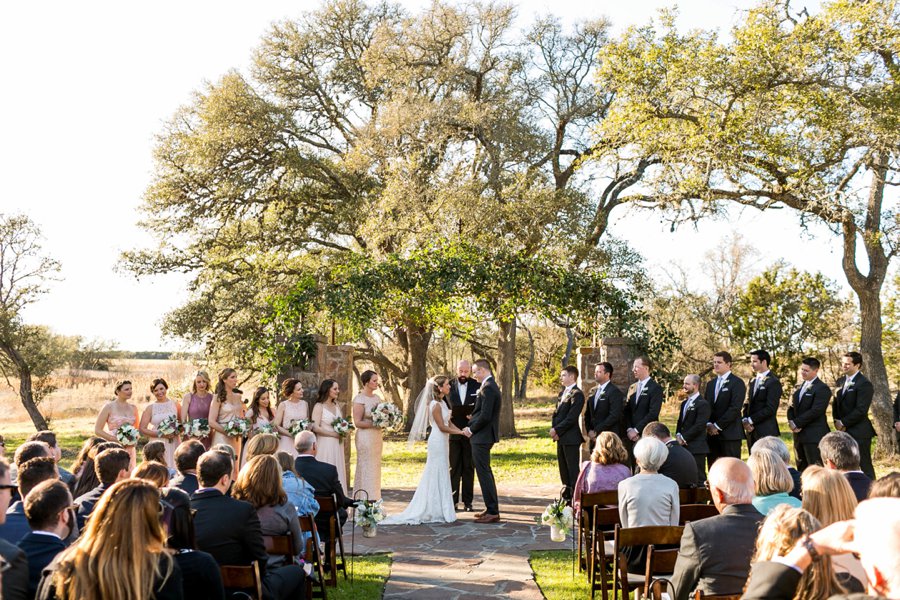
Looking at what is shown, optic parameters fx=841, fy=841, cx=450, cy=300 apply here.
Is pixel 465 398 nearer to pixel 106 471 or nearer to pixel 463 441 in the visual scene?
pixel 463 441

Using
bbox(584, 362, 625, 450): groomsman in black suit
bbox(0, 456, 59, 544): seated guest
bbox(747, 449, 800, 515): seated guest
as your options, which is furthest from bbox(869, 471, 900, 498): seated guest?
bbox(584, 362, 625, 450): groomsman in black suit

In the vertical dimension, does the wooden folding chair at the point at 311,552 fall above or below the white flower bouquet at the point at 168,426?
below

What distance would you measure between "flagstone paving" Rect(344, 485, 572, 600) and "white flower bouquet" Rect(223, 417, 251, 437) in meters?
1.67

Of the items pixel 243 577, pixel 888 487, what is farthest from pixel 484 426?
pixel 888 487

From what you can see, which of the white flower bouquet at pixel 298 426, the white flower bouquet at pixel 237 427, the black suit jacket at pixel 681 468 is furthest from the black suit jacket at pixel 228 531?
the white flower bouquet at pixel 237 427

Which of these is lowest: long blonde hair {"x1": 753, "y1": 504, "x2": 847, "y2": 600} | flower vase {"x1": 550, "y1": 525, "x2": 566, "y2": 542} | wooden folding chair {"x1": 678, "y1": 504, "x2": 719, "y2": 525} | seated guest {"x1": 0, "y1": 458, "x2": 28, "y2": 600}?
flower vase {"x1": 550, "y1": 525, "x2": 566, "y2": 542}

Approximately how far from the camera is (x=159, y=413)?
9.99m

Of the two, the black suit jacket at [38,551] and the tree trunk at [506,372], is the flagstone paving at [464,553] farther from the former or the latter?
the tree trunk at [506,372]

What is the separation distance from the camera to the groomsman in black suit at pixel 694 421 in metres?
9.53

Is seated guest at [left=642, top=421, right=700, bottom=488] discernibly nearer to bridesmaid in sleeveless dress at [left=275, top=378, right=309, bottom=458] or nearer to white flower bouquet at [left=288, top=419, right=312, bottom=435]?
white flower bouquet at [left=288, top=419, right=312, bottom=435]

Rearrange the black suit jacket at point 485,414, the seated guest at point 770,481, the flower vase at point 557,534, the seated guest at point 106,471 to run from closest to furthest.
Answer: the seated guest at point 770,481 < the seated guest at point 106,471 < the flower vase at point 557,534 < the black suit jacket at point 485,414

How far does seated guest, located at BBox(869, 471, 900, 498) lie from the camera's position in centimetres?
385

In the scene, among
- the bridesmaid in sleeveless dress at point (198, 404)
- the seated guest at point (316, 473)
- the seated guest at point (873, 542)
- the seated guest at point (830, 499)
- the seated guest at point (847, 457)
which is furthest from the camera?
the bridesmaid in sleeveless dress at point (198, 404)

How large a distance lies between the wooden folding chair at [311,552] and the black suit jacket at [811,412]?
5947 mm
